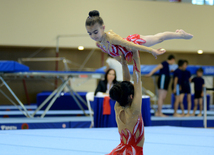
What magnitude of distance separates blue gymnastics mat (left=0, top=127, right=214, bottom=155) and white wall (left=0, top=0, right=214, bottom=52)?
6.24m

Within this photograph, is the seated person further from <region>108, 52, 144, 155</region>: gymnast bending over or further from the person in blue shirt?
<region>108, 52, 144, 155</region>: gymnast bending over

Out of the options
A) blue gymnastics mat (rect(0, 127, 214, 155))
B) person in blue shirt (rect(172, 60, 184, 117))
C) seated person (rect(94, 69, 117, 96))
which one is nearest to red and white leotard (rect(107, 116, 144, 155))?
blue gymnastics mat (rect(0, 127, 214, 155))

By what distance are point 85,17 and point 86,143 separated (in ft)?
23.2

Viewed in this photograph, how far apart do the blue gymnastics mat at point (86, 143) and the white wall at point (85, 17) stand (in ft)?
20.5

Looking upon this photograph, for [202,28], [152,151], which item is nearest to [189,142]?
[152,151]

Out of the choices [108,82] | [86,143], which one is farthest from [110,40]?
[108,82]

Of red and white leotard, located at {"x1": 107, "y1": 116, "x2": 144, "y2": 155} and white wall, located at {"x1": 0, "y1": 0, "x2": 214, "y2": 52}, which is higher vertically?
white wall, located at {"x1": 0, "y1": 0, "x2": 214, "y2": 52}

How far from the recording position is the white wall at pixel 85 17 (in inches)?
330

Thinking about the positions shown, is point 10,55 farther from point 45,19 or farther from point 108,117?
point 108,117

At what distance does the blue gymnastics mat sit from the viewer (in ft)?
6.66

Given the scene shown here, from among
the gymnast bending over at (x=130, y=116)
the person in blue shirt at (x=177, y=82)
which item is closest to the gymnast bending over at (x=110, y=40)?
the gymnast bending over at (x=130, y=116)

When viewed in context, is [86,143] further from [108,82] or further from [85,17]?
[85,17]

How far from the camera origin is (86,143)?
7.76ft

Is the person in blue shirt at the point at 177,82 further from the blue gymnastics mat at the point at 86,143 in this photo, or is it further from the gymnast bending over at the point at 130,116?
the gymnast bending over at the point at 130,116
